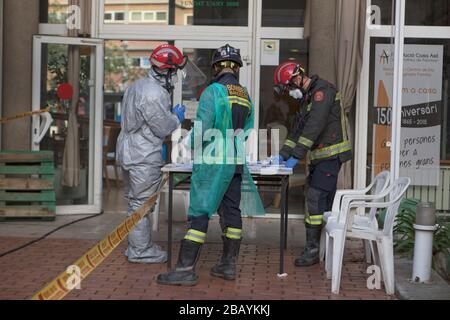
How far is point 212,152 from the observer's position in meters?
5.79

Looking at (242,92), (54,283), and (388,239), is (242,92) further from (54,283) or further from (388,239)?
(54,283)

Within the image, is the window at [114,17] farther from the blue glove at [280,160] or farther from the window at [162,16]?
the blue glove at [280,160]

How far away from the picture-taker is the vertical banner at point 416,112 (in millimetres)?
8719

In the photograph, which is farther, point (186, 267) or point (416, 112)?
point (416, 112)

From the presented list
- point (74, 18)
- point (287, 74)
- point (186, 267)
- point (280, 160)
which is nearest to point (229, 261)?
point (186, 267)

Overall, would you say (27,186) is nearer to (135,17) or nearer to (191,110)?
(191,110)

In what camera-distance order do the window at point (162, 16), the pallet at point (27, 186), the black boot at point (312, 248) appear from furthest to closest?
the window at point (162, 16), the pallet at point (27, 186), the black boot at point (312, 248)

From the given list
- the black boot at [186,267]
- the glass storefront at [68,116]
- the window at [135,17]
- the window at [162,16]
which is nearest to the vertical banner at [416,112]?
the window at [162,16]

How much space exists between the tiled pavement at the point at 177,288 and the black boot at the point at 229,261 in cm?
7

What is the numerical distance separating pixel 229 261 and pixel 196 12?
4347 mm

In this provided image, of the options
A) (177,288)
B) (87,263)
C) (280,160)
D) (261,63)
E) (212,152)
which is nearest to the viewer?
(87,263)

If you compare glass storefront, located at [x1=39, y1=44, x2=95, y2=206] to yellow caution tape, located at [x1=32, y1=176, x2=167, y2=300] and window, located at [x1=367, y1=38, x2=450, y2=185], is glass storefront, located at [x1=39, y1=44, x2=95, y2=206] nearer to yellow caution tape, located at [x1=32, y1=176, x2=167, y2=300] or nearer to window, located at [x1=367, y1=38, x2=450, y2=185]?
window, located at [x1=367, y1=38, x2=450, y2=185]

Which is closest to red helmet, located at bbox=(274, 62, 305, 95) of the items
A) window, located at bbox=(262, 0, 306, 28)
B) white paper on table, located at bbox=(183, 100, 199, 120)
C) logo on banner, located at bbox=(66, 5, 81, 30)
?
window, located at bbox=(262, 0, 306, 28)

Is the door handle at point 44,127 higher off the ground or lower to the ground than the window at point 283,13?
lower
